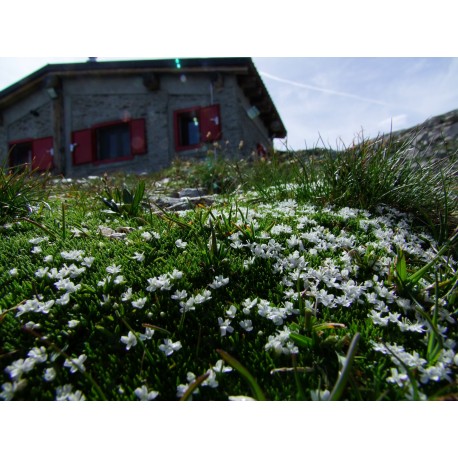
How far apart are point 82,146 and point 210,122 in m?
6.01

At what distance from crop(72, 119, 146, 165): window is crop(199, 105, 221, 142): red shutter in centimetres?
266

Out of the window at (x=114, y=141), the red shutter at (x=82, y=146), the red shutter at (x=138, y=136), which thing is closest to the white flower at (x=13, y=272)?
the red shutter at (x=138, y=136)

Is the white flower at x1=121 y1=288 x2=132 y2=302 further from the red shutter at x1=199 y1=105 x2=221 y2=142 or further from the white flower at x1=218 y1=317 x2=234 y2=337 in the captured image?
the red shutter at x1=199 y1=105 x2=221 y2=142

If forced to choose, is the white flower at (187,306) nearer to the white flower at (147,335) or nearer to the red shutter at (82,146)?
the white flower at (147,335)

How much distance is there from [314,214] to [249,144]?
36.6 feet

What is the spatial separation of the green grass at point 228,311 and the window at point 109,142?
11.2m

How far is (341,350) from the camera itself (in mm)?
1442

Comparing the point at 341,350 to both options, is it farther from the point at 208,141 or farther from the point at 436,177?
the point at 208,141

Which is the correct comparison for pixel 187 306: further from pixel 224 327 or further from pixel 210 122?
pixel 210 122

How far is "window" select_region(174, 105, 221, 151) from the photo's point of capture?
12325 millimetres

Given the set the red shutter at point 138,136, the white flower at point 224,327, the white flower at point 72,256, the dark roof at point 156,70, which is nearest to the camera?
the white flower at point 224,327

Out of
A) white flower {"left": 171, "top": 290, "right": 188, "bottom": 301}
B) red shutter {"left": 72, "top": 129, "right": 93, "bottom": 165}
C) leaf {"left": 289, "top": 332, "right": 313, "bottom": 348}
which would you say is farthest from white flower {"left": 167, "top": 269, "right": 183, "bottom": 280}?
red shutter {"left": 72, "top": 129, "right": 93, "bottom": 165}

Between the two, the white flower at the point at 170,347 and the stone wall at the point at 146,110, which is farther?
the stone wall at the point at 146,110

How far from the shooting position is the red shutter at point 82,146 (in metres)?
13.9
